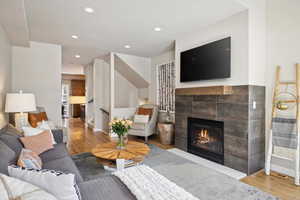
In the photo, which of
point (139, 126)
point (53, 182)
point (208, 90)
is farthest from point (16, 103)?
point (208, 90)

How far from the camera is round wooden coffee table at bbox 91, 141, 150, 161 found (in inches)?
89.4

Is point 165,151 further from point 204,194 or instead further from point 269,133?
point 269,133

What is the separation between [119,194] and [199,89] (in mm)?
2519

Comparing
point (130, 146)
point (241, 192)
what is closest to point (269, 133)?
point (241, 192)

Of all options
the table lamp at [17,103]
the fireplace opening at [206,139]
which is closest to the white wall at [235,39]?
the fireplace opening at [206,139]

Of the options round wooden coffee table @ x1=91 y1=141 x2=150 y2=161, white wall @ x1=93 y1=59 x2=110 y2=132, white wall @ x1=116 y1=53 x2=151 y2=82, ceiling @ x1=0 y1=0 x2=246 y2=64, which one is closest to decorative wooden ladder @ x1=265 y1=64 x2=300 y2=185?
ceiling @ x1=0 y1=0 x2=246 y2=64

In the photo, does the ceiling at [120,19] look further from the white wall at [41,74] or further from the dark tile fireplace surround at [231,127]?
the dark tile fireplace surround at [231,127]

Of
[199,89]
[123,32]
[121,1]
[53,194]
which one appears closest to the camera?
[53,194]

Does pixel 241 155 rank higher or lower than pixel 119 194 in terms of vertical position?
lower

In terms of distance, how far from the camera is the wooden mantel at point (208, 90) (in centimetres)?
283

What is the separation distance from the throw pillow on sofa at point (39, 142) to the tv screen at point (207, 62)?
9.20ft

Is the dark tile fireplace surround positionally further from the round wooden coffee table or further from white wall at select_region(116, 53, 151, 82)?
white wall at select_region(116, 53, 151, 82)

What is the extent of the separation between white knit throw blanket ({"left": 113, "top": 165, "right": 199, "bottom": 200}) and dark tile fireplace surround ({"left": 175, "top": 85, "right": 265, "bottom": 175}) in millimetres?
1855

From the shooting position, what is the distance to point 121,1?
7.82ft
